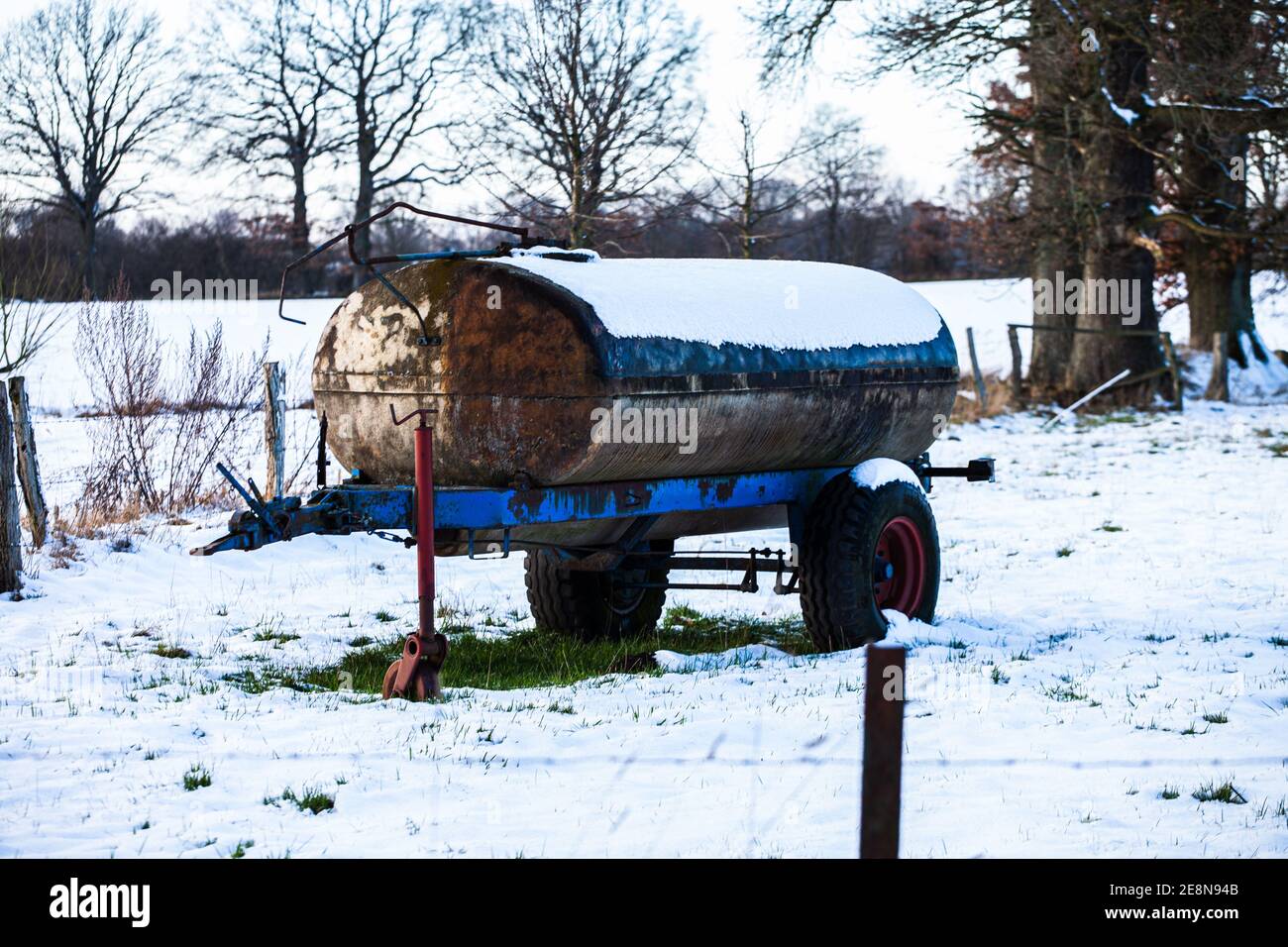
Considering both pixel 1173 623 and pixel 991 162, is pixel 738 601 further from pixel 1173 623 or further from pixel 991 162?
pixel 991 162

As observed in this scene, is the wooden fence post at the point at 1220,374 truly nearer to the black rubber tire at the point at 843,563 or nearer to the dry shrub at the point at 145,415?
the dry shrub at the point at 145,415

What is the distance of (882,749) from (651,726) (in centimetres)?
297

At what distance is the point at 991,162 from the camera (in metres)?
23.8

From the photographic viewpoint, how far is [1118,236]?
838 inches

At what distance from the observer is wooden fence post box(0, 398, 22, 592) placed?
8.58 metres

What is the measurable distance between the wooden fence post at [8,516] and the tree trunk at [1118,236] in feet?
51.4

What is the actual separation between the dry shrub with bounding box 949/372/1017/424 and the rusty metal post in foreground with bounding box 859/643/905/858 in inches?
661

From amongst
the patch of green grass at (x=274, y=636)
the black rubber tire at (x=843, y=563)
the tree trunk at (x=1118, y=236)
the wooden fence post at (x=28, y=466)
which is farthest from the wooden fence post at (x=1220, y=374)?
the patch of green grass at (x=274, y=636)

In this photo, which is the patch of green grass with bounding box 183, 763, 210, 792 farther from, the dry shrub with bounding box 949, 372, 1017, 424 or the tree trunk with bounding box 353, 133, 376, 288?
the tree trunk with bounding box 353, 133, 376, 288

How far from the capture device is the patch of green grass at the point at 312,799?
15.0 feet

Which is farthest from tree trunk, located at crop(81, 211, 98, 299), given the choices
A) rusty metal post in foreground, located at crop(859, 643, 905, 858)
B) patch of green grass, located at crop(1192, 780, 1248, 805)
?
rusty metal post in foreground, located at crop(859, 643, 905, 858)

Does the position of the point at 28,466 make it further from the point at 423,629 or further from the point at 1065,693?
the point at 1065,693
